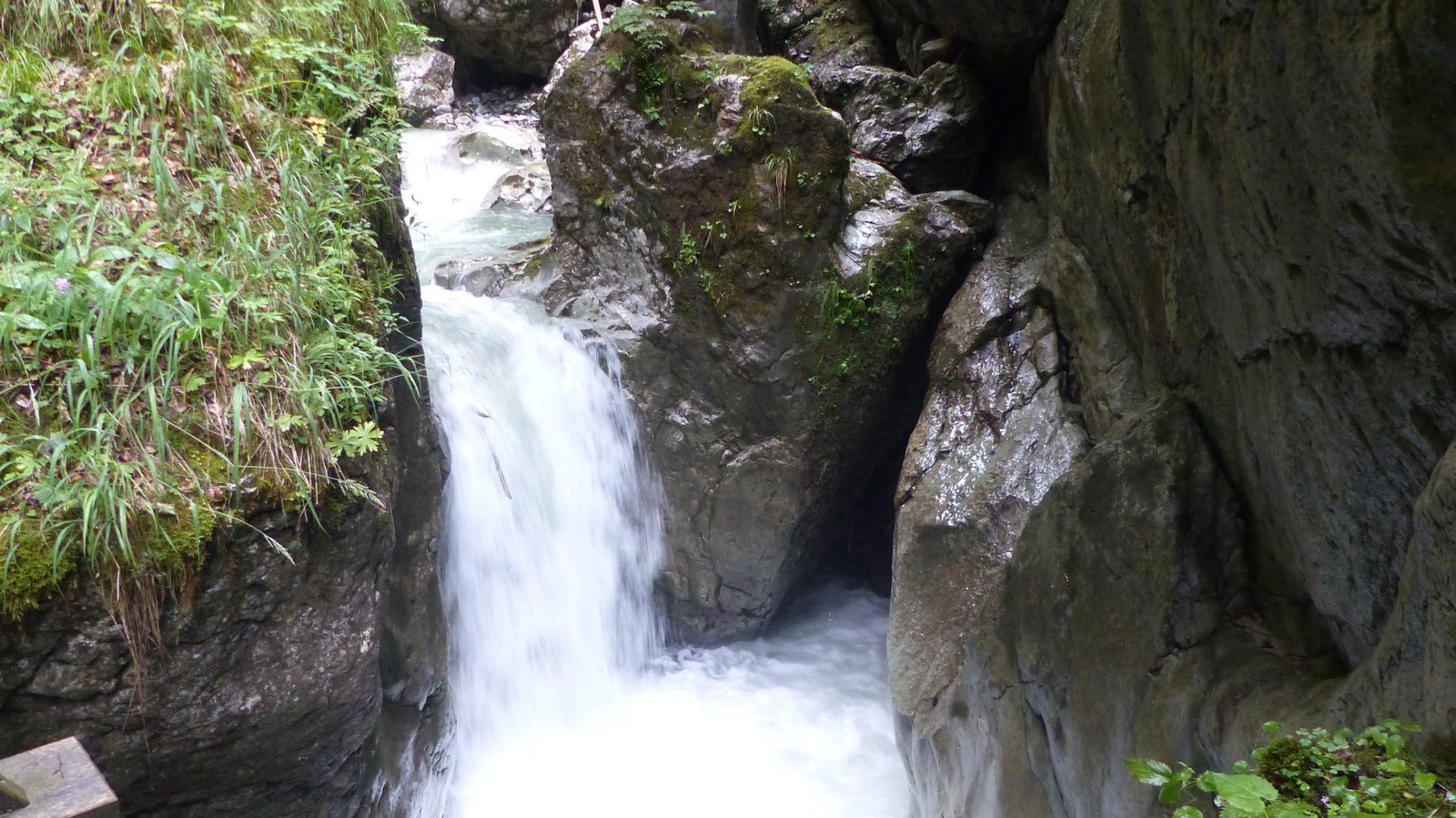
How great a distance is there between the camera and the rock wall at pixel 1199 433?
78.6 inches

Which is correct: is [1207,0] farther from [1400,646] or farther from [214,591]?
[214,591]

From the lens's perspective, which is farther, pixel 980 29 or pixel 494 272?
pixel 494 272

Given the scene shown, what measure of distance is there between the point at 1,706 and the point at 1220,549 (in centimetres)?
389

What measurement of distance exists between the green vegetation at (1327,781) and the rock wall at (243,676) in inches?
106

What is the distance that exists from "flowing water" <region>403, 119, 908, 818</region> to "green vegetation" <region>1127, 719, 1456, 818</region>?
339cm

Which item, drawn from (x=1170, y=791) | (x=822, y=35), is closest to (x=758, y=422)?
(x=1170, y=791)

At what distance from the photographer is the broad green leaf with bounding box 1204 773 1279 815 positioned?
5.26ft

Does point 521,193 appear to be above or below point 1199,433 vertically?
above

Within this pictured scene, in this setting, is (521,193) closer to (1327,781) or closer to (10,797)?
(10,797)

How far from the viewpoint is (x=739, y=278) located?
5.52 meters

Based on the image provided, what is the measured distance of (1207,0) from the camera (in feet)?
8.35

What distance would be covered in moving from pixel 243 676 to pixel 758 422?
3.34m

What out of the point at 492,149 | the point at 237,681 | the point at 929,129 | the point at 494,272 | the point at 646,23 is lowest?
the point at 237,681

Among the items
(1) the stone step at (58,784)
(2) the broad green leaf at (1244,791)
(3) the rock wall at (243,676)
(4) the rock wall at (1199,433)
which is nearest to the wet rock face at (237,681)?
(3) the rock wall at (243,676)
